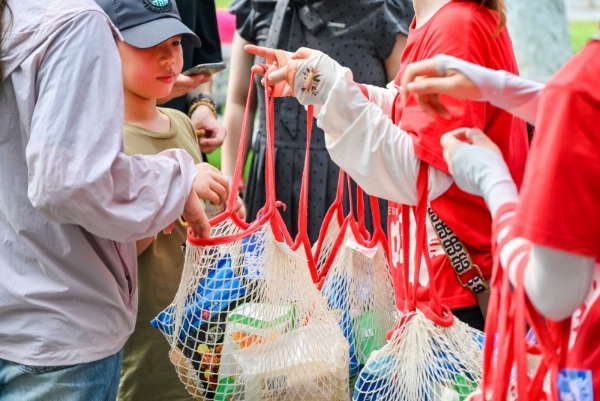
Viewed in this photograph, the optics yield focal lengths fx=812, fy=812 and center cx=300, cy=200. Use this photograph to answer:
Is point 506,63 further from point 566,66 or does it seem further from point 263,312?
point 263,312

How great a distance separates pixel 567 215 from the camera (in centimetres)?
102

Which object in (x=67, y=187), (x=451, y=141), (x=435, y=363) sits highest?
(x=451, y=141)

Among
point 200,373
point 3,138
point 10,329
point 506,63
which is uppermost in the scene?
point 506,63

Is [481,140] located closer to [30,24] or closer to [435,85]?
[435,85]

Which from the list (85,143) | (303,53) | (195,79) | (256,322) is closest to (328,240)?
(256,322)

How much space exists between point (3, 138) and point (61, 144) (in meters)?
0.19

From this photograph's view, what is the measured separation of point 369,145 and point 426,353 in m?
0.41

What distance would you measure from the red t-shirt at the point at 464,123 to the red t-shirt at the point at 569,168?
44 centimetres

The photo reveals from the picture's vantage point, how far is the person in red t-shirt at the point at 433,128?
1.52m

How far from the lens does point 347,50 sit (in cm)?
284

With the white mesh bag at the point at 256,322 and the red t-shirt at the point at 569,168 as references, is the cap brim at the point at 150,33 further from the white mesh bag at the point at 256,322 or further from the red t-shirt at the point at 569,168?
the red t-shirt at the point at 569,168

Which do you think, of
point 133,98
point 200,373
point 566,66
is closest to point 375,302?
point 200,373

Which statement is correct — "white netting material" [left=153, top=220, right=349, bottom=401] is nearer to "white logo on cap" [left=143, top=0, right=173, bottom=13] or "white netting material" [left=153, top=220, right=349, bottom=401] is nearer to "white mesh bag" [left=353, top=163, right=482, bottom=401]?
"white mesh bag" [left=353, top=163, right=482, bottom=401]

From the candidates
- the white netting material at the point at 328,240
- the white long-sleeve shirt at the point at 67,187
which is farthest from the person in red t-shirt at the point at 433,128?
the white netting material at the point at 328,240
